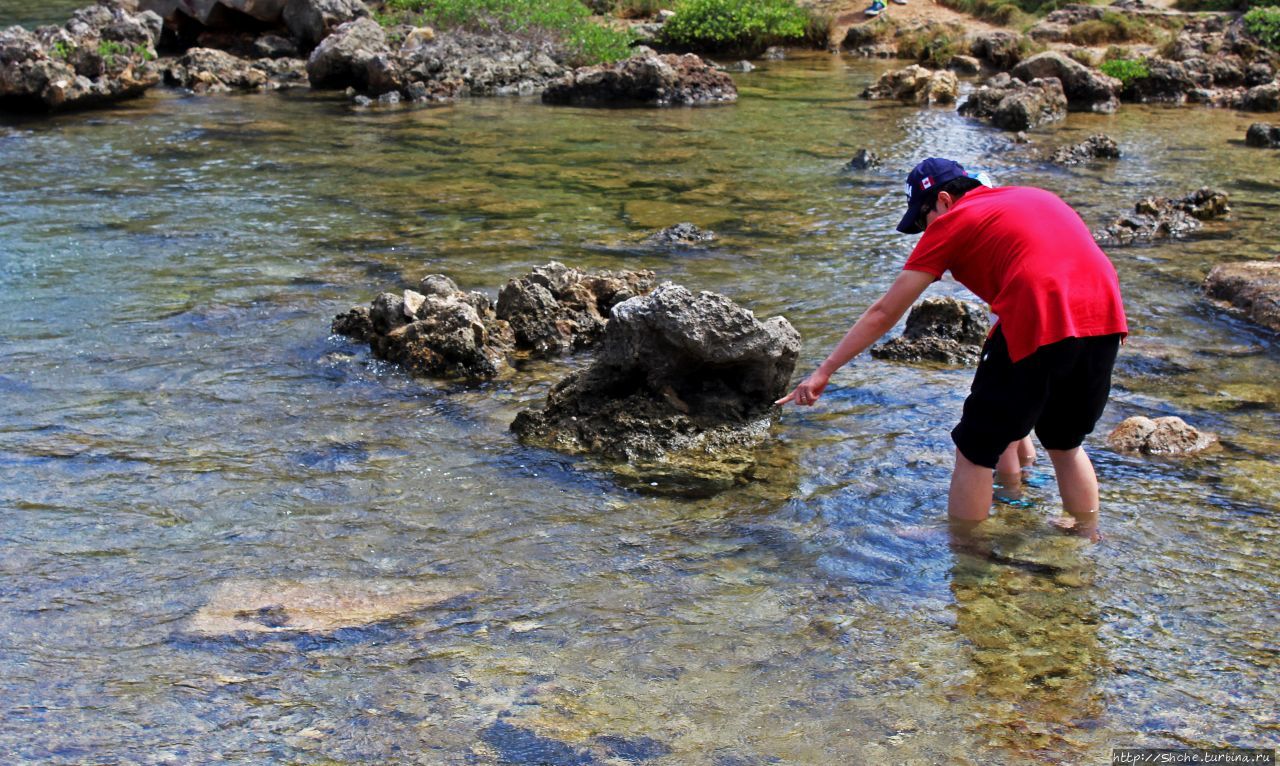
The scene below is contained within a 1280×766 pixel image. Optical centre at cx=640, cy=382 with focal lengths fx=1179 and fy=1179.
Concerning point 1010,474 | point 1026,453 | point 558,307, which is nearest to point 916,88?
point 558,307

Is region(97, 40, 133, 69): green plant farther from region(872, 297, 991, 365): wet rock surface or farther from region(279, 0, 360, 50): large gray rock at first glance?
region(872, 297, 991, 365): wet rock surface

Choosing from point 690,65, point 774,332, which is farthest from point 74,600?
point 690,65

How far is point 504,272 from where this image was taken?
983cm

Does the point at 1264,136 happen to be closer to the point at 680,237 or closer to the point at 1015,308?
the point at 680,237

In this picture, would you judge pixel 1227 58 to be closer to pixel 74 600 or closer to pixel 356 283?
pixel 356 283

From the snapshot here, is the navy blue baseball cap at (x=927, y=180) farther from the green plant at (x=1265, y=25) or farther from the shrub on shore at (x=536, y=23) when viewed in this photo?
the green plant at (x=1265, y=25)

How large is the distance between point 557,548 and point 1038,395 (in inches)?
80.4

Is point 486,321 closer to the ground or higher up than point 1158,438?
higher up

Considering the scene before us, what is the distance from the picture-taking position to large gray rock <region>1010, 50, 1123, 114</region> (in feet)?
63.2

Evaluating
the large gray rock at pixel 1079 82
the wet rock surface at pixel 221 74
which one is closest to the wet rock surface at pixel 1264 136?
the large gray rock at pixel 1079 82

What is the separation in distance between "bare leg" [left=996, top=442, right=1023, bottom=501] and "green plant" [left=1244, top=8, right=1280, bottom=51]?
20526mm

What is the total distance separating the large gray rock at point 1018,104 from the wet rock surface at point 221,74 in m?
12.1

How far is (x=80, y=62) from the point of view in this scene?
1864 cm

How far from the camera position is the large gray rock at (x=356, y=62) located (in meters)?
20.1
